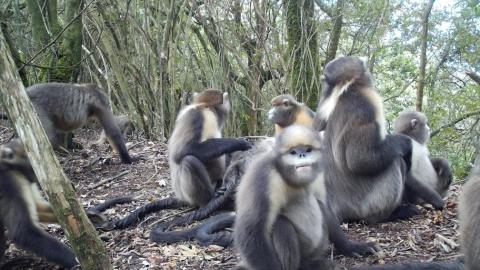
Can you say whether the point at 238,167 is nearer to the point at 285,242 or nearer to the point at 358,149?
the point at 358,149

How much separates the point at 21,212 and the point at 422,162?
3.38 metres

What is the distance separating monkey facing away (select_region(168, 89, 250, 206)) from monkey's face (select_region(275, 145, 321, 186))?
2.19 meters

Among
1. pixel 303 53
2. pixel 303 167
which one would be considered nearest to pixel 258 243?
pixel 303 167

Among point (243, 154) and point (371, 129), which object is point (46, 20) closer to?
point (243, 154)

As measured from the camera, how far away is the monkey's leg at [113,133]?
283 inches

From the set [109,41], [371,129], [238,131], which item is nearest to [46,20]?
[109,41]

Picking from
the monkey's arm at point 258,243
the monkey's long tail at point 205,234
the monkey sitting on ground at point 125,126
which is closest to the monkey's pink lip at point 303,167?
the monkey's arm at point 258,243

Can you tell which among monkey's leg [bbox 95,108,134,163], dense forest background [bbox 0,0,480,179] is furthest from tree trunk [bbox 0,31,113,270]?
dense forest background [bbox 0,0,480,179]

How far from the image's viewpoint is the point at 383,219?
444 centimetres

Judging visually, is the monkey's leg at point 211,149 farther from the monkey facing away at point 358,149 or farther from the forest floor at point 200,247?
the monkey facing away at point 358,149

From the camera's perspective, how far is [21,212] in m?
3.93

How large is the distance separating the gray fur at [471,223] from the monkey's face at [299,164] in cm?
80

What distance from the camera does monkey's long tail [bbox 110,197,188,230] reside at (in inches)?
191

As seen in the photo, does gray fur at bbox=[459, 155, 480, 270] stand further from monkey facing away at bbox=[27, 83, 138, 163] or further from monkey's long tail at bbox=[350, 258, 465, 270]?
monkey facing away at bbox=[27, 83, 138, 163]
